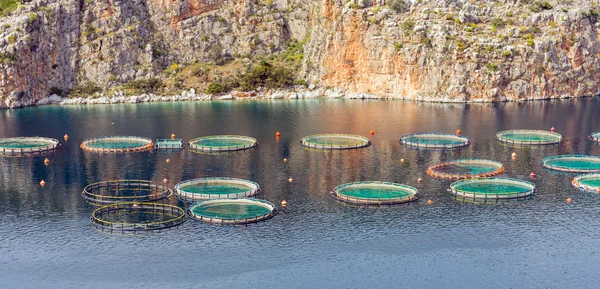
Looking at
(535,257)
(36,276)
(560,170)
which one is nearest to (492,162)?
(560,170)

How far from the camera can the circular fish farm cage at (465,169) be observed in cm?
17074

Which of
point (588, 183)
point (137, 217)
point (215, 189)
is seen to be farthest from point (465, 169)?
point (137, 217)

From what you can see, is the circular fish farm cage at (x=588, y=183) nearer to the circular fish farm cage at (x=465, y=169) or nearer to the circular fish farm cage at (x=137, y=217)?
the circular fish farm cage at (x=465, y=169)

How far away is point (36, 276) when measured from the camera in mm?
118625

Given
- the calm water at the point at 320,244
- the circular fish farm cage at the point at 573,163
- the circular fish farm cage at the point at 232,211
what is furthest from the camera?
the circular fish farm cage at the point at 573,163

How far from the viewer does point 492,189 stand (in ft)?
528

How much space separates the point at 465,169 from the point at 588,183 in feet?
88.6

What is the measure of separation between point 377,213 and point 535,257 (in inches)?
1237

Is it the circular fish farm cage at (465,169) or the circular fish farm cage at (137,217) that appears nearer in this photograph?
→ the circular fish farm cage at (137,217)

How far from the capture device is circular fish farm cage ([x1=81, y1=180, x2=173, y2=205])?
15450 centimetres

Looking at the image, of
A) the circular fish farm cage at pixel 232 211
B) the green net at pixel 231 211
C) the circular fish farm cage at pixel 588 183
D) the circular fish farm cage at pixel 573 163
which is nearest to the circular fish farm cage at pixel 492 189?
the circular fish farm cage at pixel 588 183

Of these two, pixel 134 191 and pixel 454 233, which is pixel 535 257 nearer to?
pixel 454 233

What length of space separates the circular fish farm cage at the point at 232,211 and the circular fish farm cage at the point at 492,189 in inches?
1565

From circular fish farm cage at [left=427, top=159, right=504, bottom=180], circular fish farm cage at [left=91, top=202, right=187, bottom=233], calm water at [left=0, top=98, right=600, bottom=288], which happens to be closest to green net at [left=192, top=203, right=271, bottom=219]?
circular fish farm cage at [left=91, top=202, right=187, bottom=233]
